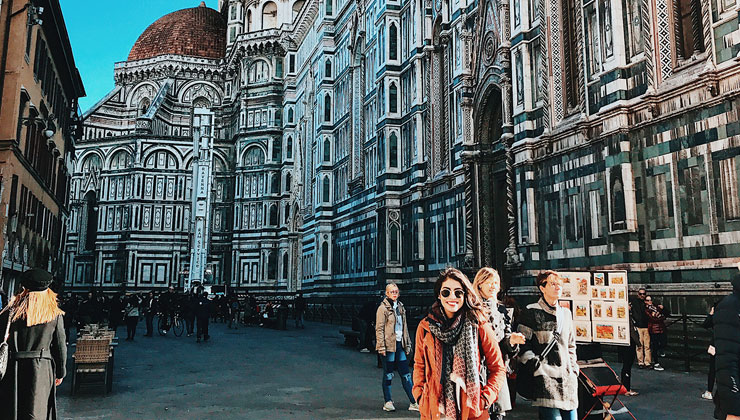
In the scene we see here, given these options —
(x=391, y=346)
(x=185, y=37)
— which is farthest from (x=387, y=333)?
(x=185, y=37)

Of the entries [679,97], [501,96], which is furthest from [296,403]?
[501,96]

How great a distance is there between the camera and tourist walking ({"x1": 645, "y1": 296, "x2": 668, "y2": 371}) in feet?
40.8

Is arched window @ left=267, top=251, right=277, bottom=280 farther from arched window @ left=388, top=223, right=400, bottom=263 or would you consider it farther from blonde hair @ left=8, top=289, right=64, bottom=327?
blonde hair @ left=8, top=289, right=64, bottom=327

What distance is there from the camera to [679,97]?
13430 millimetres

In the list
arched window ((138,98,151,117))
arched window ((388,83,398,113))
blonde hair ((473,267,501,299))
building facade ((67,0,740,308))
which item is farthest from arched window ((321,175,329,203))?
arched window ((138,98,151,117))

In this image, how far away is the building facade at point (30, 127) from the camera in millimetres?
20281

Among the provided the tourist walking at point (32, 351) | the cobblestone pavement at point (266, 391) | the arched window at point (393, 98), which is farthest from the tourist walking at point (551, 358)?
the arched window at point (393, 98)

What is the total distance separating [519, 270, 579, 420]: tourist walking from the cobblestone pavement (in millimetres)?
3516

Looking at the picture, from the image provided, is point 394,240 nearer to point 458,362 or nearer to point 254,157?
point 458,362

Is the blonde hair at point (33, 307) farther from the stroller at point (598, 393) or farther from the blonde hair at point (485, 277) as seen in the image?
the stroller at point (598, 393)

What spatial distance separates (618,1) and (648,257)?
636 cm

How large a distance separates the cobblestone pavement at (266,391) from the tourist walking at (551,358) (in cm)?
→ 352

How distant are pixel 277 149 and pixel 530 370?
53.2 meters

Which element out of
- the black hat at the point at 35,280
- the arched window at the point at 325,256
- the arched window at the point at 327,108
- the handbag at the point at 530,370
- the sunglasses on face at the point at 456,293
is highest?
the arched window at the point at 327,108
